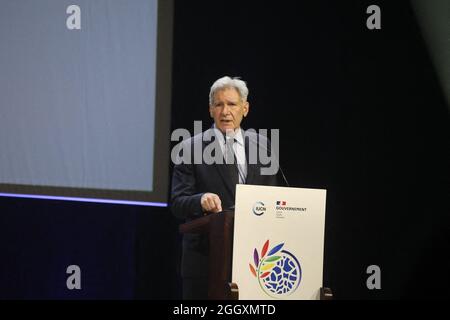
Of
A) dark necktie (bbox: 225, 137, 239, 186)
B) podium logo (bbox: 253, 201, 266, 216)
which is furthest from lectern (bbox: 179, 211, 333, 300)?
dark necktie (bbox: 225, 137, 239, 186)

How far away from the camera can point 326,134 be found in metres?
3.64

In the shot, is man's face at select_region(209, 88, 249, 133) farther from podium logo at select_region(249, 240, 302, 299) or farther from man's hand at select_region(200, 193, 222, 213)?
podium logo at select_region(249, 240, 302, 299)

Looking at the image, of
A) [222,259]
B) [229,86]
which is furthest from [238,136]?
[222,259]

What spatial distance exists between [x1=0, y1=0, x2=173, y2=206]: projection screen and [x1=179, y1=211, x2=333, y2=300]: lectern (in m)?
0.87

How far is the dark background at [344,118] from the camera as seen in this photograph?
11.9 feet

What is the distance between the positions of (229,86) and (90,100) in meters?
0.83

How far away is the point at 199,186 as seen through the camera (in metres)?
3.41

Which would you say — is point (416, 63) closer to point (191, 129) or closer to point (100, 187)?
point (191, 129)

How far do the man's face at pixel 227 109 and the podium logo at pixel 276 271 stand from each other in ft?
2.95

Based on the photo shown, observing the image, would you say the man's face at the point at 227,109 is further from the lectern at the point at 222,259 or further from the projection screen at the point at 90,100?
the lectern at the point at 222,259

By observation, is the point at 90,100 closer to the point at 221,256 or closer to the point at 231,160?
the point at 231,160

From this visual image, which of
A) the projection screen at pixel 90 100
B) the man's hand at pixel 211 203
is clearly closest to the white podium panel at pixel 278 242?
the man's hand at pixel 211 203

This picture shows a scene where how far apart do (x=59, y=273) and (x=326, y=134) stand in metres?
1.75

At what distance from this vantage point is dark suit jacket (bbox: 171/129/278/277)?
128 inches
